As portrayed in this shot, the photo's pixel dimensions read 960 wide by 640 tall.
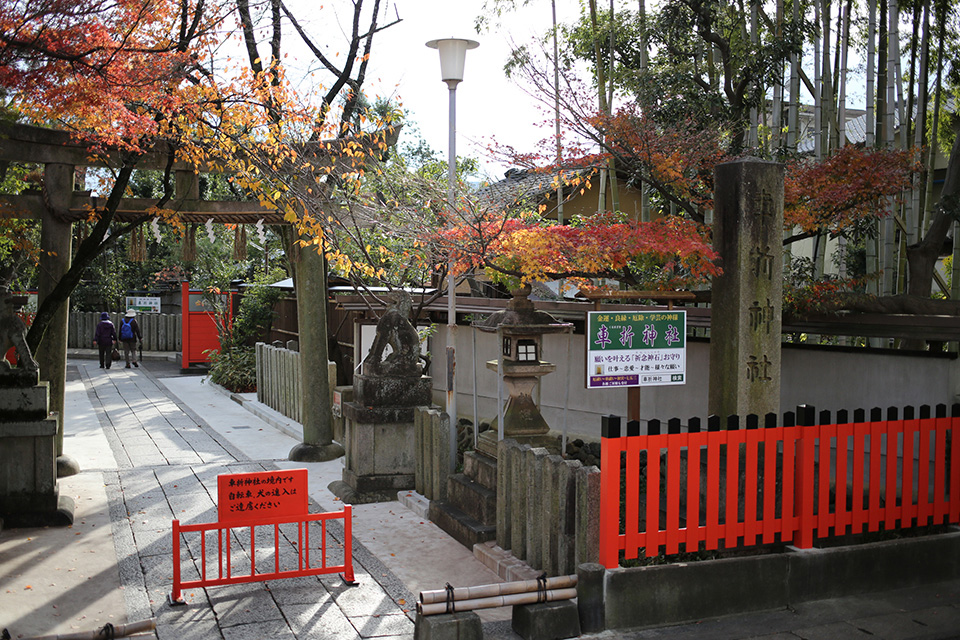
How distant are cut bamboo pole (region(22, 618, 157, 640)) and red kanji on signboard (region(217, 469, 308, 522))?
101 cm

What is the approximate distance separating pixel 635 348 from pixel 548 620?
2.58 m

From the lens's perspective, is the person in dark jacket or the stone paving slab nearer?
the stone paving slab

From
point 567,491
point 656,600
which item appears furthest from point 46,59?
point 656,600

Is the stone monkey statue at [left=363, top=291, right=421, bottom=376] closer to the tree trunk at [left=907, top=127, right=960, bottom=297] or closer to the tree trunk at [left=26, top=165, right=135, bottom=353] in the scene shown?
the tree trunk at [left=26, top=165, right=135, bottom=353]

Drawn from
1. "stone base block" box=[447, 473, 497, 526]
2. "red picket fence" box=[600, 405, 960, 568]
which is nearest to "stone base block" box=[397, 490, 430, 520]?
"stone base block" box=[447, 473, 497, 526]

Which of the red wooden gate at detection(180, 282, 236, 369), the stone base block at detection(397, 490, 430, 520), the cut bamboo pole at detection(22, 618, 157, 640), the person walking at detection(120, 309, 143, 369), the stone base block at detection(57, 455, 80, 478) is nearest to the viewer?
the cut bamboo pole at detection(22, 618, 157, 640)

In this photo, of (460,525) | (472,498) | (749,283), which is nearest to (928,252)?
(749,283)

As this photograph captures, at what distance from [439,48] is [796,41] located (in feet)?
18.4

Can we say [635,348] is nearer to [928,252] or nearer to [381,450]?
[381,450]

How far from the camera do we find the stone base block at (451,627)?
527 centimetres

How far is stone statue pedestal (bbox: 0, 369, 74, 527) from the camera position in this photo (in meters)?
8.10

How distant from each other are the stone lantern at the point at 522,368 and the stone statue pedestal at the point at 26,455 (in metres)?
4.40

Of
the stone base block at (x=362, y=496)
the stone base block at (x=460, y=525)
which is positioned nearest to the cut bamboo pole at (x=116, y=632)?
the stone base block at (x=460, y=525)

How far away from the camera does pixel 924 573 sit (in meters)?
6.71
